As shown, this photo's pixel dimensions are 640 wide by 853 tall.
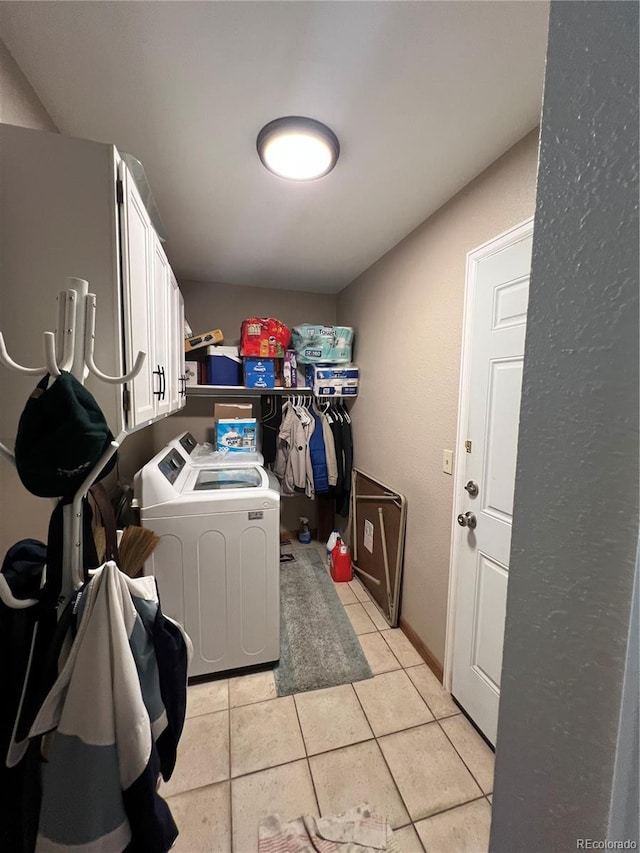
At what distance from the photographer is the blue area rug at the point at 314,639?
1.79 meters

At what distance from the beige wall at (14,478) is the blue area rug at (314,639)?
1439 mm

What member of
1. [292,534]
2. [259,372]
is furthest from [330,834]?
[259,372]

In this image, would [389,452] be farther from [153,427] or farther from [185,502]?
[153,427]

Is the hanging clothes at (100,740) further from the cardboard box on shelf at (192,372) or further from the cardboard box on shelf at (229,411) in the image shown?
the cardboard box on shelf at (192,372)

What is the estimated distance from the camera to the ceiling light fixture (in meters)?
1.24

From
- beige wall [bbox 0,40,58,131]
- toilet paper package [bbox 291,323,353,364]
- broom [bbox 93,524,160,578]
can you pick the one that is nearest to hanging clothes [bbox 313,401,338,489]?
toilet paper package [bbox 291,323,353,364]

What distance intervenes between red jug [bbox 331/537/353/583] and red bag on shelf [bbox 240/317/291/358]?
1731mm

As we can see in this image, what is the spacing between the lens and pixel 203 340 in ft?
9.27

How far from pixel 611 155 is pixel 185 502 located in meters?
1.77

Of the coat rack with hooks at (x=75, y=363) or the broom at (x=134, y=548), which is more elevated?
the coat rack with hooks at (x=75, y=363)

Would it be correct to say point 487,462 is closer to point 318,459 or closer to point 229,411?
point 318,459

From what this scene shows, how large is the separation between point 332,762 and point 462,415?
160 cm

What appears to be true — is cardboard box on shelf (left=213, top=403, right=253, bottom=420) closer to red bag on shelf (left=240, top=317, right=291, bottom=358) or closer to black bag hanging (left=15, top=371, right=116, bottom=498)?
red bag on shelf (left=240, top=317, right=291, bottom=358)

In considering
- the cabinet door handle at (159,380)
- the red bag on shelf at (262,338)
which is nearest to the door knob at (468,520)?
the cabinet door handle at (159,380)
